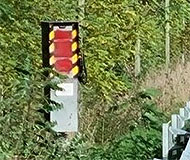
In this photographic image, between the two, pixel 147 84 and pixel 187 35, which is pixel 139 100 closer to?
pixel 147 84

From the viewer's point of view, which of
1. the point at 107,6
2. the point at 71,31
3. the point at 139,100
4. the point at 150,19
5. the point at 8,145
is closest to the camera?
the point at 8,145

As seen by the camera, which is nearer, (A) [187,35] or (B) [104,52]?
(B) [104,52]

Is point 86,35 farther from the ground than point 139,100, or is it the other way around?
point 86,35

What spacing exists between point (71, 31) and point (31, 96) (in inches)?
58.6

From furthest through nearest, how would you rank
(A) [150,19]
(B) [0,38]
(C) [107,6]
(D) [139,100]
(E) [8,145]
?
(A) [150,19]
(C) [107,6]
(D) [139,100]
(B) [0,38]
(E) [8,145]

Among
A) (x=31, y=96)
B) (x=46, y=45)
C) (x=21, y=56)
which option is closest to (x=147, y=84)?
(x=21, y=56)

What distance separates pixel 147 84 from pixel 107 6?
118 inches

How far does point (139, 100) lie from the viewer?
11562 mm

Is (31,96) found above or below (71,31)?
below

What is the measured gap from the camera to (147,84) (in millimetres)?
15320

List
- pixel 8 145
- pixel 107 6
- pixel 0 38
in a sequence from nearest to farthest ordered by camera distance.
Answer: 1. pixel 8 145
2. pixel 0 38
3. pixel 107 6

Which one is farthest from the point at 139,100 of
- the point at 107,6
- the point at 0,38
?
the point at 0,38

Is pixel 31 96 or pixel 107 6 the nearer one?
pixel 31 96

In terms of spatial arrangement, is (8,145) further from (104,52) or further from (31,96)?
(104,52)
